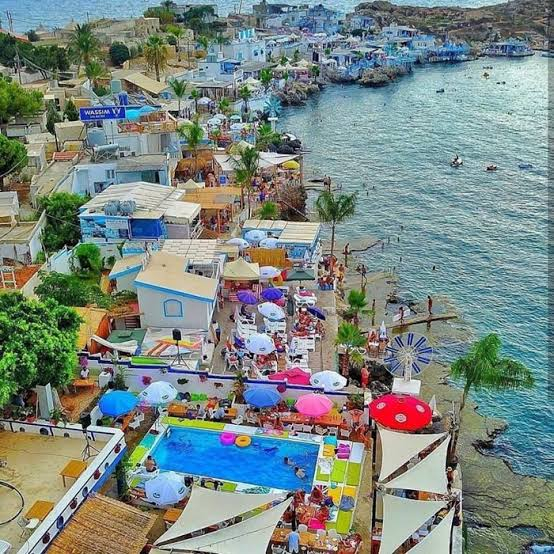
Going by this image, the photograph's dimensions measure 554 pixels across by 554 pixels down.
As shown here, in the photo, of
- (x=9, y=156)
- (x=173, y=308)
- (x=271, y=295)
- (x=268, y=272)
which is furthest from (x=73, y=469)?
(x=9, y=156)

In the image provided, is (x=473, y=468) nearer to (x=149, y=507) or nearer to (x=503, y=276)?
(x=149, y=507)

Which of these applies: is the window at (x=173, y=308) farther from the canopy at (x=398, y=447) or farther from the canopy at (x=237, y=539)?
the canopy at (x=237, y=539)

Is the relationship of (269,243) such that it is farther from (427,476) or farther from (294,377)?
(427,476)

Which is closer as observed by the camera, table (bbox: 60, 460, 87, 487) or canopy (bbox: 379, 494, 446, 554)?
canopy (bbox: 379, 494, 446, 554)

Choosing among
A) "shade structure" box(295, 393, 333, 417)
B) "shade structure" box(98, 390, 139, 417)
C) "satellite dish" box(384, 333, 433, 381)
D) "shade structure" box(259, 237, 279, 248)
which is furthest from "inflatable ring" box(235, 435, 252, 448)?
"shade structure" box(259, 237, 279, 248)

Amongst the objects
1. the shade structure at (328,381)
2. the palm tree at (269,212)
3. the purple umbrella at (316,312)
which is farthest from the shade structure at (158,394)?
the palm tree at (269,212)

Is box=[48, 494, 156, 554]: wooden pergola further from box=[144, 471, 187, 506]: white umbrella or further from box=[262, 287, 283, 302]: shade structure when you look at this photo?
box=[262, 287, 283, 302]: shade structure

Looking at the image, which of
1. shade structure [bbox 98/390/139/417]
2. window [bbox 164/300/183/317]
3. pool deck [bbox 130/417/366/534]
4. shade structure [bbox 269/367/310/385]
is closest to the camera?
pool deck [bbox 130/417/366/534]
